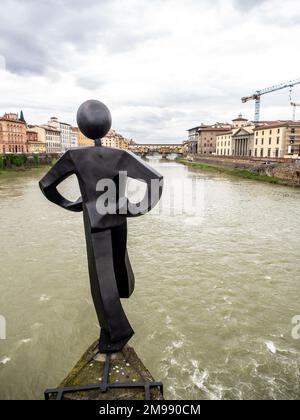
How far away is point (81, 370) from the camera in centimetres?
309

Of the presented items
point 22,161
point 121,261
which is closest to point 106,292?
point 121,261

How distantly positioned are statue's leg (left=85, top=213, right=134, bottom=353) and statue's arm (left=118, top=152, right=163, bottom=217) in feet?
1.43

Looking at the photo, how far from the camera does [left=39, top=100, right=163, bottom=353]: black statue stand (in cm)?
324

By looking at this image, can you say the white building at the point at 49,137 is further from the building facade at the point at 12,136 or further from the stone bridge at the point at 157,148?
the stone bridge at the point at 157,148

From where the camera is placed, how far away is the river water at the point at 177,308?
15.8ft

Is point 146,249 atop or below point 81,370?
below

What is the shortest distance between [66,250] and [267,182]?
84.6 feet

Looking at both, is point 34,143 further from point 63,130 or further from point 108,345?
point 108,345

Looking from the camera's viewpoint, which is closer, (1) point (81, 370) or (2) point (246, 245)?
(1) point (81, 370)

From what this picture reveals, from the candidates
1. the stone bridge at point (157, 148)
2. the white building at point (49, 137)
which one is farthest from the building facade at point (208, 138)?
the white building at point (49, 137)

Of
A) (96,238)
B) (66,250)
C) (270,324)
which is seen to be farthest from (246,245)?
(96,238)

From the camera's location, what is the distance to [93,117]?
3240 millimetres

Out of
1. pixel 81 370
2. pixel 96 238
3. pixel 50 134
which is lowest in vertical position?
pixel 81 370

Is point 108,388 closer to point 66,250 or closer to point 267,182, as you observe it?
point 66,250
